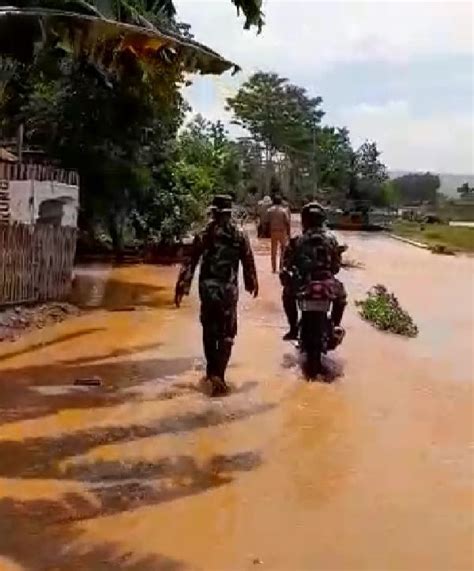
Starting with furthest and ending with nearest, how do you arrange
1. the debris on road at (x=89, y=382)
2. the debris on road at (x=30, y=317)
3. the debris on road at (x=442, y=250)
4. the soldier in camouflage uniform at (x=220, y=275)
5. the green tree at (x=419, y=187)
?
the green tree at (x=419, y=187) < the debris on road at (x=442, y=250) < the debris on road at (x=30, y=317) < the debris on road at (x=89, y=382) < the soldier in camouflage uniform at (x=220, y=275)

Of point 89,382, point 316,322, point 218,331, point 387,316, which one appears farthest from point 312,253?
point 387,316

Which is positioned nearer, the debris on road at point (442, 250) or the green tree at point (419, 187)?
the debris on road at point (442, 250)

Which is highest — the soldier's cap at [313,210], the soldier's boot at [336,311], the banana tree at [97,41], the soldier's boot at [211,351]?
the banana tree at [97,41]

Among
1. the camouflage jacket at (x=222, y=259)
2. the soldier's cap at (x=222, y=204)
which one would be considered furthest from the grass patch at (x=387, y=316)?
the soldier's cap at (x=222, y=204)

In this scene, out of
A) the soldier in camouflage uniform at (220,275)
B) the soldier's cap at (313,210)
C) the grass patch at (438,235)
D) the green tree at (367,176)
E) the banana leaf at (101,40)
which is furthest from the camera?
the green tree at (367,176)

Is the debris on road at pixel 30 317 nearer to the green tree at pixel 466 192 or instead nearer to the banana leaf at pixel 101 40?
the banana leaf at pixel 101 40

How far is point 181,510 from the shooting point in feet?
22.4

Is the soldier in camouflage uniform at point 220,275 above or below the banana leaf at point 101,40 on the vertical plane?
below

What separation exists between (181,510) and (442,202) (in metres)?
69.1

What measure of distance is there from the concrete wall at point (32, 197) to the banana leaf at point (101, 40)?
240 inches

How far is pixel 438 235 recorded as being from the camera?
4381cm

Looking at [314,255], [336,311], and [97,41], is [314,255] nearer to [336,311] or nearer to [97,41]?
[336,311]

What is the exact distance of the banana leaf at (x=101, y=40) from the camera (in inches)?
327

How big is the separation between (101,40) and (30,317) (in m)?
6.81
